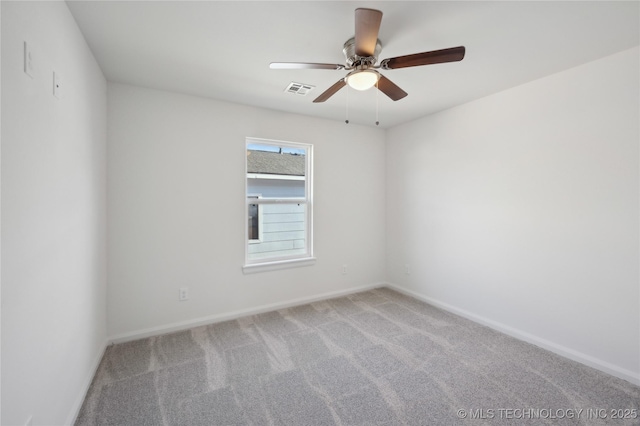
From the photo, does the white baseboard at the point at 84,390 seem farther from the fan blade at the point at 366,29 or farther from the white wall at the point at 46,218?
the fan blade at the point at 366,29

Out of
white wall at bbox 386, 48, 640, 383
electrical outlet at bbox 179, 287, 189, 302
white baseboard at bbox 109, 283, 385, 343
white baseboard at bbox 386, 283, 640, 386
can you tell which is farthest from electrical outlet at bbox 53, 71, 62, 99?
white baseboard at bbox 386, 283, 640, 386

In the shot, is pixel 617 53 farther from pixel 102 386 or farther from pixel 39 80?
pixel 102 386

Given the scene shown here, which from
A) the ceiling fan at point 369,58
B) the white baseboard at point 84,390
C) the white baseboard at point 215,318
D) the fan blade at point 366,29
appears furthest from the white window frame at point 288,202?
the fan blade at point 366,29

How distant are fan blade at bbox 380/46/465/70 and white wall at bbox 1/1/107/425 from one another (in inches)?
68.5

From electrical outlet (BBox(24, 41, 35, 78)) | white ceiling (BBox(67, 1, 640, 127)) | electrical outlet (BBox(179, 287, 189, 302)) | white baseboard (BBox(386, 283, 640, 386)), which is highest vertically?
white ceiling (BBox(67, 1, 640, 127))

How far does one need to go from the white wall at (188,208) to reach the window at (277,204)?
4.8 inches

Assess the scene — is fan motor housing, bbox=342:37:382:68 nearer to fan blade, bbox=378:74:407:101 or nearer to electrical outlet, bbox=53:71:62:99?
fan blade, bbox=378:74:407:101

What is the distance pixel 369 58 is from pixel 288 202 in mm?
2118

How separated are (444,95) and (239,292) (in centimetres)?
311

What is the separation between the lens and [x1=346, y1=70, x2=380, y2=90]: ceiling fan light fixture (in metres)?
1.74

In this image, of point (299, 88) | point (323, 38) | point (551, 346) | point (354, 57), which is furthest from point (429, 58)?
point (551, 346)

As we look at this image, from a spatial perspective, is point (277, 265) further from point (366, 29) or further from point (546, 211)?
A: point (546, 211)

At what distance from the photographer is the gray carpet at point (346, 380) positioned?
1.69m

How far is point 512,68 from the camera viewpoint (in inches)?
88.3
